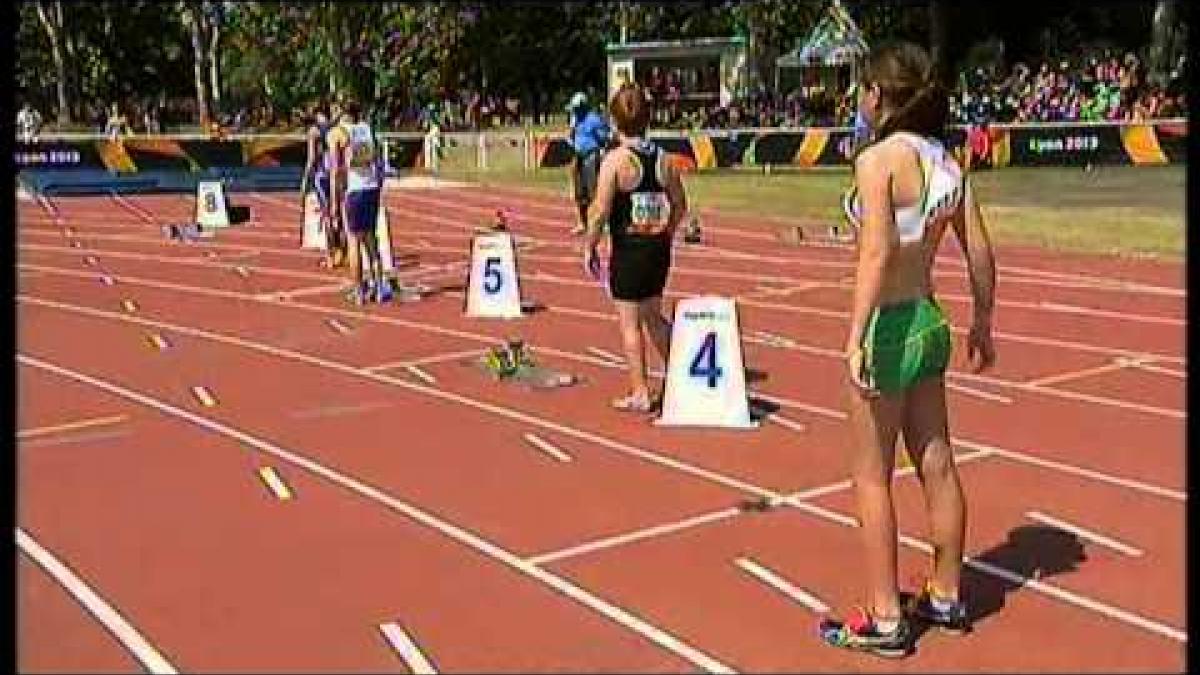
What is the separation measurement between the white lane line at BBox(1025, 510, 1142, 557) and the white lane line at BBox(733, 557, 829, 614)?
1.34m

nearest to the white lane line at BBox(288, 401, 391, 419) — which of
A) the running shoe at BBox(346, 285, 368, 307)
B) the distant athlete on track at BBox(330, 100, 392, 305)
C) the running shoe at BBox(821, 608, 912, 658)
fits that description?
the distant athlete on track at BBox(330, 100, 392, 305)

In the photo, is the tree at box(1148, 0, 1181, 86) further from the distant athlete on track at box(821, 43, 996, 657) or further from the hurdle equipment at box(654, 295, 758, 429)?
the distant athlete on track at box(821, 43, 996, 657)

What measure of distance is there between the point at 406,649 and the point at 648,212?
3.78m

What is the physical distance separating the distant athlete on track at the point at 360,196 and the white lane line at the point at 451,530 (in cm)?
333

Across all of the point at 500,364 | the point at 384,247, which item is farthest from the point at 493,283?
the point at 500,364

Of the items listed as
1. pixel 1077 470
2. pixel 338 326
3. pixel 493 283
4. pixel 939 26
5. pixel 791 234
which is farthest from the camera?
pixel 939 26

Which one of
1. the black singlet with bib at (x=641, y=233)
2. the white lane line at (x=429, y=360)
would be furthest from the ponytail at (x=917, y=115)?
the white lane line at (x=429, y=360)

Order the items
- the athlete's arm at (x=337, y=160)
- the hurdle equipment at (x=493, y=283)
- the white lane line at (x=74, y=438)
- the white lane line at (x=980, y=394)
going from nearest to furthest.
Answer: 1. the white lane line at (x=74, y=438)
2. the white lane line at (x=980, y=394)
3. the hurdle equipment at (x=493, y=283)
4. the athlete's arm at (x=337, y=160)

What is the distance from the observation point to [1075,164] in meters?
29.0

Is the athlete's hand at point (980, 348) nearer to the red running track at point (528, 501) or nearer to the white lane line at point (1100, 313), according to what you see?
the red running track at point (528, 501)

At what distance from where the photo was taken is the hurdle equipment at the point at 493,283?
12195mm

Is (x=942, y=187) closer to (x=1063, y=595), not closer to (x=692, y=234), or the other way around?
(x=1063, y=595)

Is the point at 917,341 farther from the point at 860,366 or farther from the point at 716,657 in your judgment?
the point at 716,657

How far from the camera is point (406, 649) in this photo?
16.2 feet
